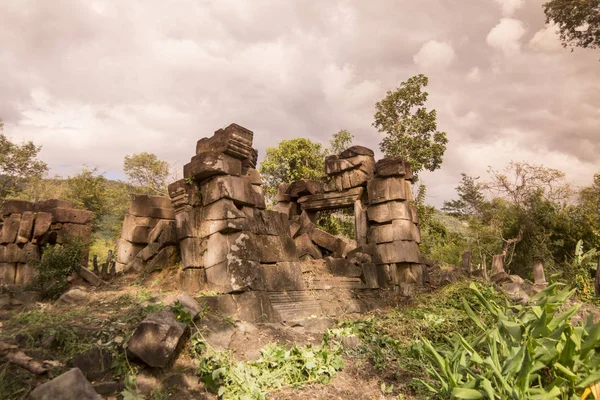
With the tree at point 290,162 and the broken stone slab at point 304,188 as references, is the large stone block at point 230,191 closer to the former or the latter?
the broken stone slab at point 304,188

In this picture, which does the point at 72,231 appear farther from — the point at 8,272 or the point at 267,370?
the point at 267,370

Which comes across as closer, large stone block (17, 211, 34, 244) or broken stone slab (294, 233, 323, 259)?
broken stone slab (294, 233, 323, 259)

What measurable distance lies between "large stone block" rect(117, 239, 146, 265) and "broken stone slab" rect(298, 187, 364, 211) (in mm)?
4512

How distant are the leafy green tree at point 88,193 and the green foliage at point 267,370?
26416 millimetres

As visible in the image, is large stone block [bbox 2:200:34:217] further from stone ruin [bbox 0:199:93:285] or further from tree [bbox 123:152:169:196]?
tree [bbox 123:152:169:196]

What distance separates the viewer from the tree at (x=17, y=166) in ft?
92.0

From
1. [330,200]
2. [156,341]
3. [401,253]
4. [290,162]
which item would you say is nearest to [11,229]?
[330,200]

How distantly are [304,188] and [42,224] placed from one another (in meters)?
7.35

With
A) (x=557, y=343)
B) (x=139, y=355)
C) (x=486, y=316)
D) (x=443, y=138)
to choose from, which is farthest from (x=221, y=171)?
(x=443, y=138)

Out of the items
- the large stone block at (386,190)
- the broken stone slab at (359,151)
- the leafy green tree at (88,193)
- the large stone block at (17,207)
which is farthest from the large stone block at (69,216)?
the leafy green tree at (88,193)

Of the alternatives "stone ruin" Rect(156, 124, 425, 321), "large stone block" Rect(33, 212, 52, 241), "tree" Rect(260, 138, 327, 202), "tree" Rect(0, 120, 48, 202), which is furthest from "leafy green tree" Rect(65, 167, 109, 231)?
"stone ruin" Rect(156, 124, 425, 321)

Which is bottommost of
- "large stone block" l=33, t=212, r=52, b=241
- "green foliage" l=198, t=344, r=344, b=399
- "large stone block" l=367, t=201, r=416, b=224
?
"green foliage" l=198, t=344, r=344, b=399

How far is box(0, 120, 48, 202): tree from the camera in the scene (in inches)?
1104

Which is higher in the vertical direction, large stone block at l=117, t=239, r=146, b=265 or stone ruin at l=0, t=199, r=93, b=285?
stone ruin at l=0, t=199, r=93, b=285
